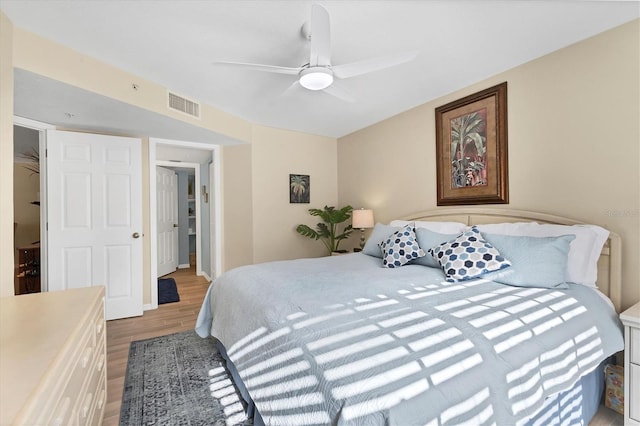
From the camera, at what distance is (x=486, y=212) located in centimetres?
264

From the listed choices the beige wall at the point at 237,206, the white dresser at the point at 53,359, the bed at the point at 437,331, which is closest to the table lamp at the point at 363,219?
the bed at the point at 437,331

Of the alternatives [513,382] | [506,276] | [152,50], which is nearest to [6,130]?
[152,50]

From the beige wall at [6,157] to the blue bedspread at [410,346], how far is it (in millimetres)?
1324

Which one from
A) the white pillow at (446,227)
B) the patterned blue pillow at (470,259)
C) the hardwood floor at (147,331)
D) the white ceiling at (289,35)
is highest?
the white ceiling at (289,35)

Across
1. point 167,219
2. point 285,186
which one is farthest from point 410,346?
point 167,219

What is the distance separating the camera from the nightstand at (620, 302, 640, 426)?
1455mm

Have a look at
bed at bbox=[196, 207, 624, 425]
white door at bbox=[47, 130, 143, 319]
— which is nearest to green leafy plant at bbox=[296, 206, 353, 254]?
bed at bbox=[196, 207, 624, 425]

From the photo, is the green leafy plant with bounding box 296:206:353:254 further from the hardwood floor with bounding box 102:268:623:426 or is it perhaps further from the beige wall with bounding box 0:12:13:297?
the beige wall with bounding box 0:12:13:297

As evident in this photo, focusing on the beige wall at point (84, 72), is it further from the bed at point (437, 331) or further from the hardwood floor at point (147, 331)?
the hardwood floor at point (147, 331)

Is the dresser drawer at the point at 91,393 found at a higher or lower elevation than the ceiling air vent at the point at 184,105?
lower

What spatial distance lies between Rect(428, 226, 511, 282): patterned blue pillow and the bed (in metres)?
0.01

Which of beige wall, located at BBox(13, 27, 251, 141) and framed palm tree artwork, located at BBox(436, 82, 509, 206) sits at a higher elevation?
beige wall, located at BBox(13, 27, 251, 141)

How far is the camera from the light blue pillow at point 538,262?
1749 millimetres

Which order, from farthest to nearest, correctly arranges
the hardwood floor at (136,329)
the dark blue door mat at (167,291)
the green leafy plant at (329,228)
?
the green leafy plant at (329,228), the dark blue door mat at (167,291), the hardwood floor at (136,329)
